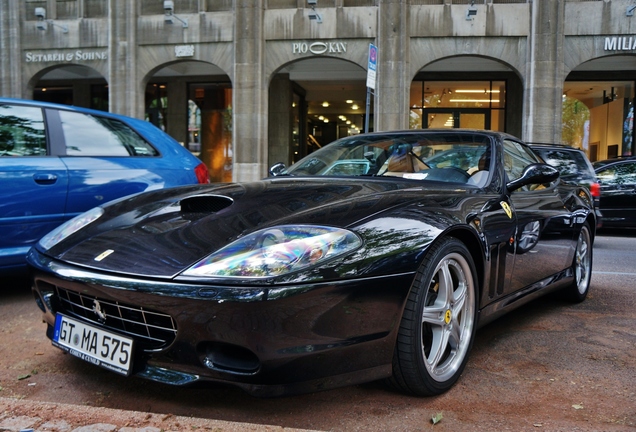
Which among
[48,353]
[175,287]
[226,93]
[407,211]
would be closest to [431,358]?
[407,211]

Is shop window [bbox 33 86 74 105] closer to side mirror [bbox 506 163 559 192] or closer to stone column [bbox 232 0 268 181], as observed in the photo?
stone column [bbox 232 0 268 181]

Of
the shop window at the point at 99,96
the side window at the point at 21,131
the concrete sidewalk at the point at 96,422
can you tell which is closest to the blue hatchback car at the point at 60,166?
the side window at the point at 21,131

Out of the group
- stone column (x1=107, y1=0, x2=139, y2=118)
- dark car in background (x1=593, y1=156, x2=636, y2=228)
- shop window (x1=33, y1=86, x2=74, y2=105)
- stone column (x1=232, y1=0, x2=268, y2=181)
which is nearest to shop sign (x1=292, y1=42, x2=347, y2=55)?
stone column (x1=232, y1=0, x2=268, y2=181)

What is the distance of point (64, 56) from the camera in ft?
60.7

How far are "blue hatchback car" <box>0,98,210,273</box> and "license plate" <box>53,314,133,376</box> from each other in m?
2.02

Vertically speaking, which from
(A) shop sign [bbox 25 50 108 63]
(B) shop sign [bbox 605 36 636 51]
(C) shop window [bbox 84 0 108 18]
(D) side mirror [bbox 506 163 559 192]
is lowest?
(D) side mirror [bbox 506 163 559 192]

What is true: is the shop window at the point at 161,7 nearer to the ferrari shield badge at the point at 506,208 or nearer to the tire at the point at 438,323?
the ferrari shield badge at the point at 506,208

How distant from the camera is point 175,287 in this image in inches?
84.0

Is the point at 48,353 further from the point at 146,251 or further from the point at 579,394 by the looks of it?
the point at 579,394

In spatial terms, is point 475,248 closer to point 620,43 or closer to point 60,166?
point 60,166

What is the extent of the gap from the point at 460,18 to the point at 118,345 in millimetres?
16322

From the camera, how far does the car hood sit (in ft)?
7.69

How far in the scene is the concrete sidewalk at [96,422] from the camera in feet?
6.67

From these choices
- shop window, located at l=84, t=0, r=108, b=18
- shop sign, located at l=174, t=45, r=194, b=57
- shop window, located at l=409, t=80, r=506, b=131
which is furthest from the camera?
shop window, located at l=409, t=80, r=506, b=131
